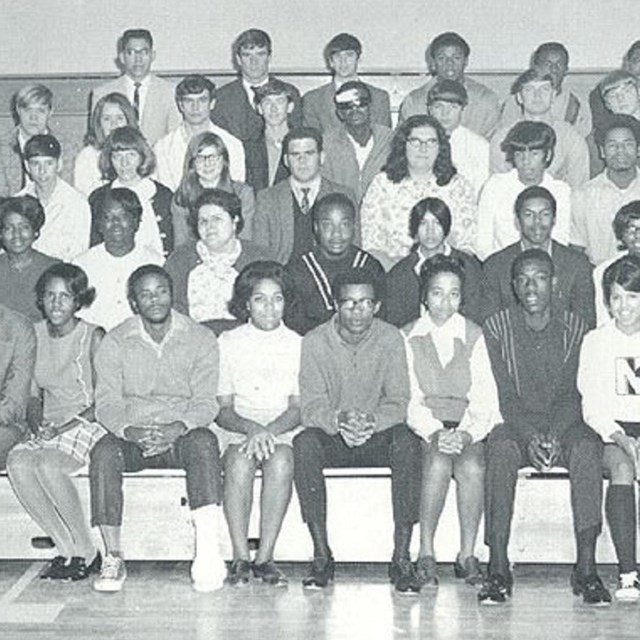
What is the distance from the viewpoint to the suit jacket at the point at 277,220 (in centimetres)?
615

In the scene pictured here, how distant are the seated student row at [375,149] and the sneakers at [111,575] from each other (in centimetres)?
154

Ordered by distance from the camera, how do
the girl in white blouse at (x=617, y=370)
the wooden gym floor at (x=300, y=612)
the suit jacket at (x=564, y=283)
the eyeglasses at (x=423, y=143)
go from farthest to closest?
the eyeglasses at (x=423, y=143) < the suit jacket at (x=564, y=283) < the girl in white blouse at (x=617, y=370) < the wooden gym floor at (x=300, y=612)

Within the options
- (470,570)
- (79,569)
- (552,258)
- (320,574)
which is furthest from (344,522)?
(552,258)

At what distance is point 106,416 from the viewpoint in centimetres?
539

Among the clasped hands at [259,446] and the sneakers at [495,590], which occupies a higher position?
the clasped hands at [259,446]

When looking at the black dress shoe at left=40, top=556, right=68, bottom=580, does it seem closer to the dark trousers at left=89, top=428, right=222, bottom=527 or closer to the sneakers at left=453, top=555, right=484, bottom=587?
the dark trousers at left=89, top=428, right=222, bottom=527

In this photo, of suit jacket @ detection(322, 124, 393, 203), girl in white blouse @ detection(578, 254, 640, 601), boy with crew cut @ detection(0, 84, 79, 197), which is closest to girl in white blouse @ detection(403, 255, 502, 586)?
girl in white blouse @ detection(578, 254, 640, 601)

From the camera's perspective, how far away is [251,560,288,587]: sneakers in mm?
5160

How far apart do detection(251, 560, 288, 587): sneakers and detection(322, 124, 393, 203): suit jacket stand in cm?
192

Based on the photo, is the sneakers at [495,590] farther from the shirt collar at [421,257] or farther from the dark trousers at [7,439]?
the dark trousers at [7,439]

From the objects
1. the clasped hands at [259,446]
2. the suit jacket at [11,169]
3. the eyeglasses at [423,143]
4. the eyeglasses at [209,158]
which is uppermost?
the suit jacket at [11,169]

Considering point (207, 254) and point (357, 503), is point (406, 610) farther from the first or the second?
point (207, 254)

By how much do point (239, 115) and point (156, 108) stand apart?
0.41 m

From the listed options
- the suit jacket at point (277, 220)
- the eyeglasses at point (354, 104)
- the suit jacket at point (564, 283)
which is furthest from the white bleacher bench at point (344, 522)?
the eyeglasses at point (354, 104)
